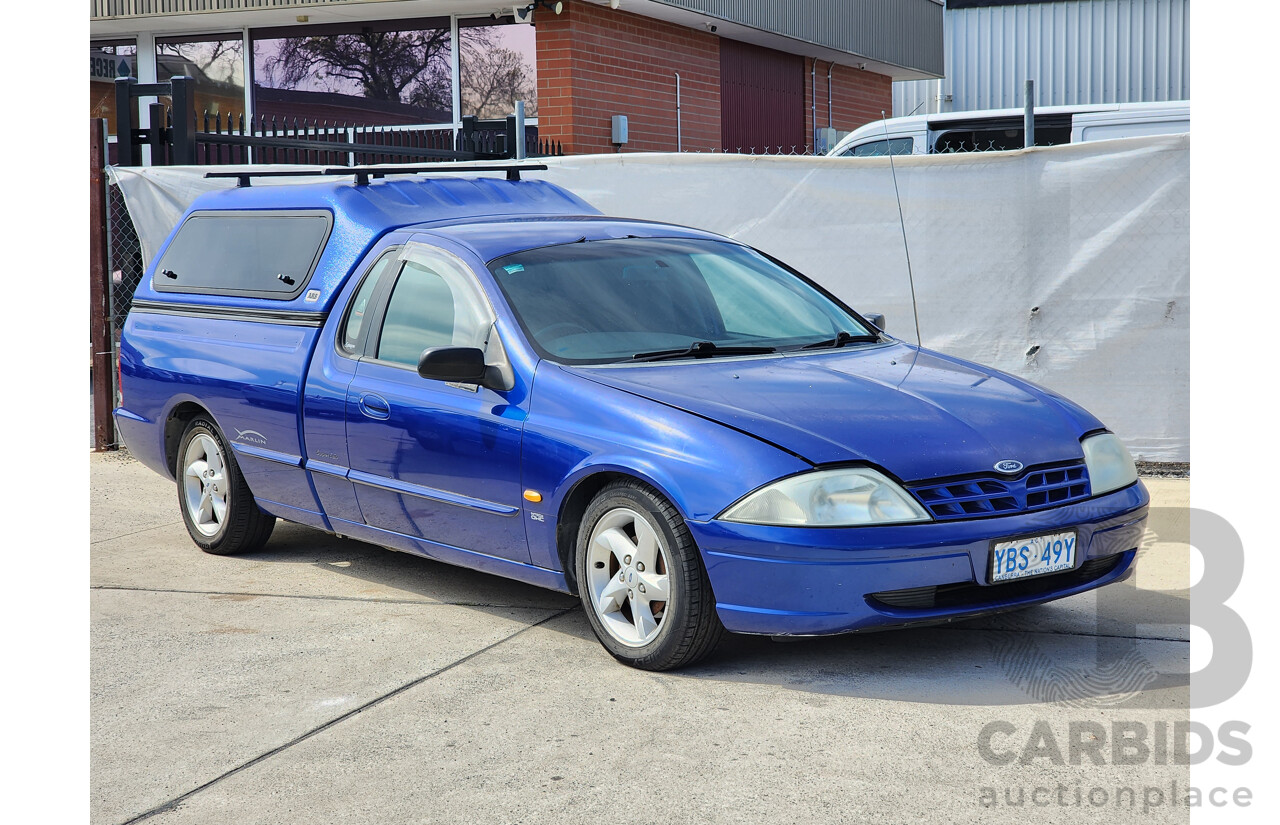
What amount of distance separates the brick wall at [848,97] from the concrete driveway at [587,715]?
15.8 metres

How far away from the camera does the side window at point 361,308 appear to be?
19.8 ft

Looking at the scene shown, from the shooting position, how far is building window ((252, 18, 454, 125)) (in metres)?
16.2

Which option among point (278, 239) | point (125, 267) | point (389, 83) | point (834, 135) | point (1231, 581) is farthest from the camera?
point (834, 135)

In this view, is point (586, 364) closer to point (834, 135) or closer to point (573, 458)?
point (573, 458)

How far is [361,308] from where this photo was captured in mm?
6105

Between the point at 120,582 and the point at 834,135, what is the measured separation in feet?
52.4

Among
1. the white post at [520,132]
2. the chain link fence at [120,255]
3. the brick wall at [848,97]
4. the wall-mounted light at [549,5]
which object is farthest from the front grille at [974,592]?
the brick wall at [848,97]

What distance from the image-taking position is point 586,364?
5191 millimetres

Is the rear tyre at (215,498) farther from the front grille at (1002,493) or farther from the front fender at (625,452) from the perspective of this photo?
the front grille at (1002,493)

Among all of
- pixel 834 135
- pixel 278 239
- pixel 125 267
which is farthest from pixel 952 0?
pixel 278 239

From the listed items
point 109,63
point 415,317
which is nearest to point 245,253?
point 415,317

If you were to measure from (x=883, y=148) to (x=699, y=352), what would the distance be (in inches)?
355

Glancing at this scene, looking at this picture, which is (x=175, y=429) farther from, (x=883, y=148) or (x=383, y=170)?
(x=883, y=148)

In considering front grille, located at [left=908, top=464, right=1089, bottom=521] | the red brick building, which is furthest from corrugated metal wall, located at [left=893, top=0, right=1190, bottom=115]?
front grille, located at [left=908, top=464, right=1089, bottom=521]
